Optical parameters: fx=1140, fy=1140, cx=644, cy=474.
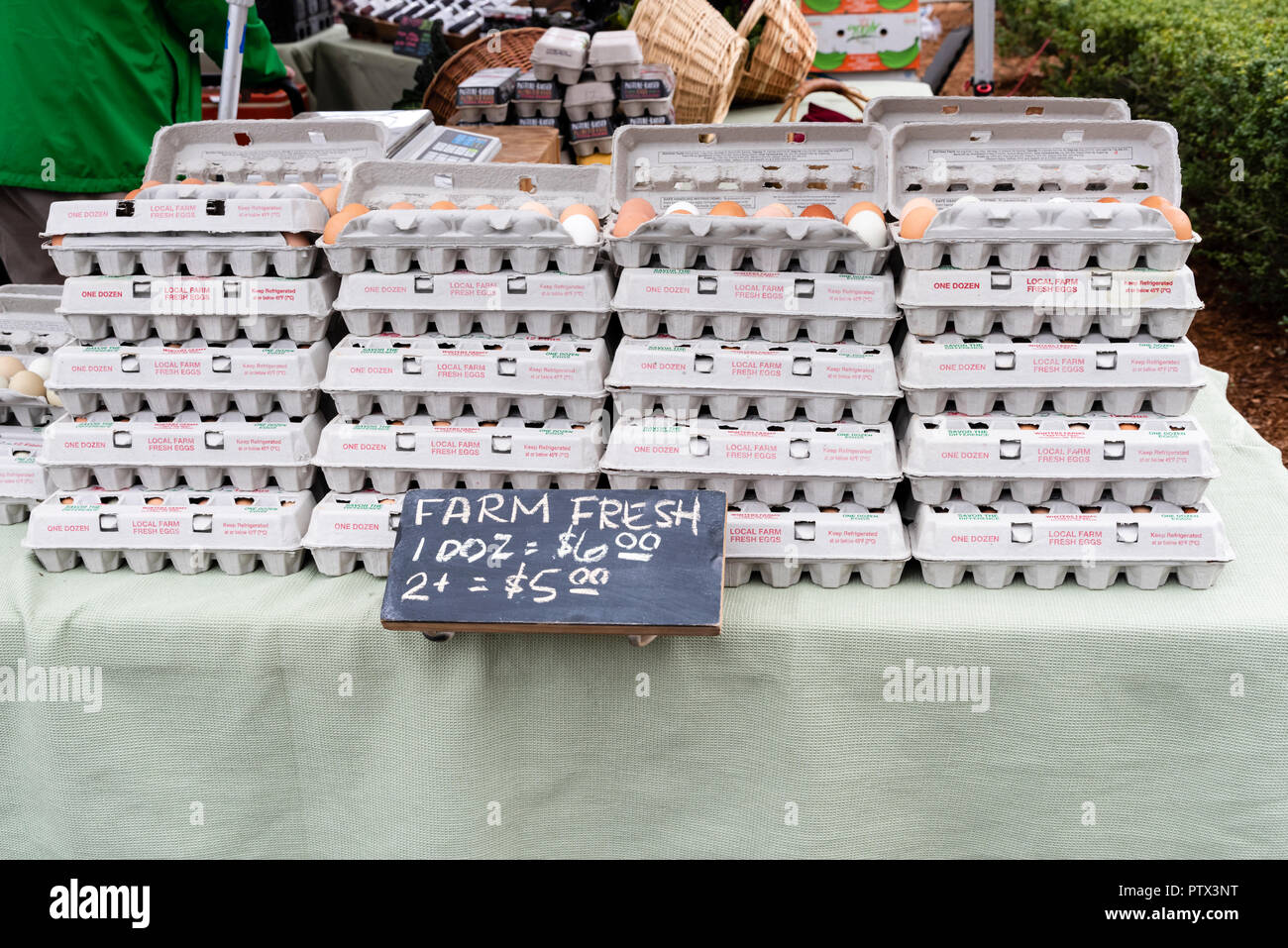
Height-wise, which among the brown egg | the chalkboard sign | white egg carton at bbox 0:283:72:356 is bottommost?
the chalkboard sign

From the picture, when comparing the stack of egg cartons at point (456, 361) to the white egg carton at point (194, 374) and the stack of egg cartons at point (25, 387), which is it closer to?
the white egg carton at point (194, 374)

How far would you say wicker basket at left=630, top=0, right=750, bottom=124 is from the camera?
457cm

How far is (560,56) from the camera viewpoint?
4207mm

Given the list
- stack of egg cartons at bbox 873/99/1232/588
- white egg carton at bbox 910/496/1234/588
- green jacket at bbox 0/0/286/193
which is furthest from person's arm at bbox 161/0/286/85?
Result: white egg carton at bbox 910/496/1234/588

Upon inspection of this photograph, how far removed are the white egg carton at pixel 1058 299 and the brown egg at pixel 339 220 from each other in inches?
44.2

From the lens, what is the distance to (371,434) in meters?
2.36

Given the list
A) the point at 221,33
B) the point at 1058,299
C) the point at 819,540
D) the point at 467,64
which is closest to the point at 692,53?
the point at 467,64

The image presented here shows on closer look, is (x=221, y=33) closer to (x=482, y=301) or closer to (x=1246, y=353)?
(x=482, y=301)

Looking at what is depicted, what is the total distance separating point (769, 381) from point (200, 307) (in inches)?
46.5

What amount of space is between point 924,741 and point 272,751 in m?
1.35

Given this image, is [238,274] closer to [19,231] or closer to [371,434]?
[371,434]

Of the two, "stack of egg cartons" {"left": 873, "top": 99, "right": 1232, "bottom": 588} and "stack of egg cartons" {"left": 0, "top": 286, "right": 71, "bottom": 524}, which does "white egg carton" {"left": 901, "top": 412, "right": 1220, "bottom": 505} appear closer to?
"stack of egg cartons" {"left": 873, "top": 99, "right": 1232, "bottom": 588}

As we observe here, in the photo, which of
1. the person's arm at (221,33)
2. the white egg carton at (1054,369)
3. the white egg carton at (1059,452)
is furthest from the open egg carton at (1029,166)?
the person's arm at (221,33)

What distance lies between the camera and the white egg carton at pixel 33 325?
8.98 feet
